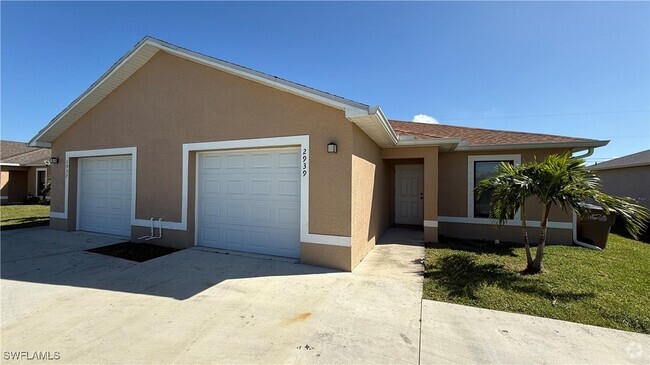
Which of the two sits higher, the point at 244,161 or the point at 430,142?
the point at 430,142

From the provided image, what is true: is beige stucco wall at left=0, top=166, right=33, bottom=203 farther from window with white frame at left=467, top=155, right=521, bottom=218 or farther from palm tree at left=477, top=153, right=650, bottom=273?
palm tree at left=477, top=153, right=650, bottom=273

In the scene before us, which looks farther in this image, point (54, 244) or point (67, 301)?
point (54, 244)

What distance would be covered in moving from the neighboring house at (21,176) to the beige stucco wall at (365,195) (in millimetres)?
22762

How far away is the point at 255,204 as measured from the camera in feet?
20.2

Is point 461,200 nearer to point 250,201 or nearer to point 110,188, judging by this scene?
point 250,201

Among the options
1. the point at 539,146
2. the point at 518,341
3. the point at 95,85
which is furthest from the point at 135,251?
the point at 539,146

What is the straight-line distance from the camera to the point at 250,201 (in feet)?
20.4

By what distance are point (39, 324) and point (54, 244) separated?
17.6 ft

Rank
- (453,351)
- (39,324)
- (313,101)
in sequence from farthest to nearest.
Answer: (313,101), (39,324), (453,351)

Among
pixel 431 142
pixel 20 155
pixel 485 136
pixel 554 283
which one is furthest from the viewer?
pixel 20 155

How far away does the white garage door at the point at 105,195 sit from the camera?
791 centimetres

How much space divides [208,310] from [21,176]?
2602 centimetres

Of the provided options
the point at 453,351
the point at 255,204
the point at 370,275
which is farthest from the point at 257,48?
the point at 453,351

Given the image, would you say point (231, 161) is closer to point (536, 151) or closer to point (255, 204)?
point (255, 204)
